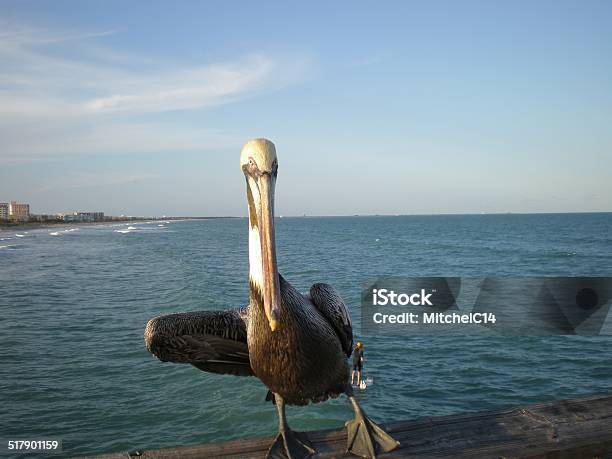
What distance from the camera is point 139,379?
11.7 meters

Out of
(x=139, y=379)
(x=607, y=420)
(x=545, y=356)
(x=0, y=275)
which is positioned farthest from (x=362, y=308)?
(x=0, y=275)

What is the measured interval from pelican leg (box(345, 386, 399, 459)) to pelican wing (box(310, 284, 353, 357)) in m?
0.64

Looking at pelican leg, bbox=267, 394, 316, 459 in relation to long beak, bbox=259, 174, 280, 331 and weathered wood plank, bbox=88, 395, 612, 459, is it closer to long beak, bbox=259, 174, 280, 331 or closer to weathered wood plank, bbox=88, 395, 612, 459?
weathered wood plank, bbox=88, 395, 612, 459

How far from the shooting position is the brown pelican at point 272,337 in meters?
2.84

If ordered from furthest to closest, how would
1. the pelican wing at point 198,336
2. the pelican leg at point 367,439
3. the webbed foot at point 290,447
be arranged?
the pelican wing at point 198,336 → the webbed foot at point 290,447 → the pelican leg at point 367,439

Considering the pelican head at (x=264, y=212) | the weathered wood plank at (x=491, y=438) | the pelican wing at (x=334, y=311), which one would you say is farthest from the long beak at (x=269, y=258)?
the weathered wood plank at (x=491, y=438)

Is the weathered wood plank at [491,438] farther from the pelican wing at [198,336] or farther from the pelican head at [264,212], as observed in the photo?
the pelican head at [264,212]

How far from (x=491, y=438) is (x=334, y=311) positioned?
1362 mm

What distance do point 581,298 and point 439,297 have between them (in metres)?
7.30

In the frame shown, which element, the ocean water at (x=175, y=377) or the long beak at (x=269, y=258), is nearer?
the long beak at (x=269, y=258)

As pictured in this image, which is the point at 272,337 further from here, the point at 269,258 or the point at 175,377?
the point at 175,377

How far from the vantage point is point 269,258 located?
2.74 m

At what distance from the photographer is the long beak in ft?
8.96

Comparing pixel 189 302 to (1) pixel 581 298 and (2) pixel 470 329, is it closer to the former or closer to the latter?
(2) pixel 470 329
